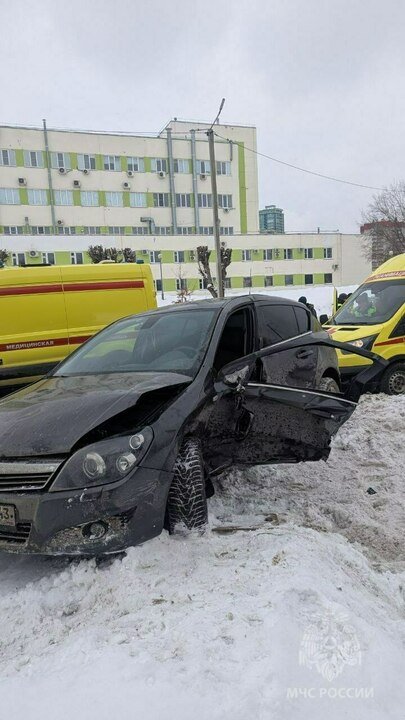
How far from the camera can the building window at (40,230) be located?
5038 centimetres

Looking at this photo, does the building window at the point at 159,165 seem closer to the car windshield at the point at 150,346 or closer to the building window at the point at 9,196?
the building window at the point at 9,196

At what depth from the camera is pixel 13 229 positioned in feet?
165

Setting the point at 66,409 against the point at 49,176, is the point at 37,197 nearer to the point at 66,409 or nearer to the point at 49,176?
the point at 49,176

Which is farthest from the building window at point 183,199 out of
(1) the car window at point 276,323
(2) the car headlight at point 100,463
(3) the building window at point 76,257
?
(2) the car headlight at point 100,463

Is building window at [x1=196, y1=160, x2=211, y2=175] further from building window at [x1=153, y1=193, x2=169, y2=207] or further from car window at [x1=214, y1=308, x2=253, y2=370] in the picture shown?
car window at [x1=214, y1=308, x2=253, y2=370]

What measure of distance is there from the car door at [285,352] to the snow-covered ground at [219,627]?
1.18m

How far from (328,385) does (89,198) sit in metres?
50.7

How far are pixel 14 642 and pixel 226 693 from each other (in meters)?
1.10

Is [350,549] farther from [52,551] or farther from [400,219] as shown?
[400,219]

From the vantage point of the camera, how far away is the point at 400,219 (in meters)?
38.8

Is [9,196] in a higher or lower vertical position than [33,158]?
lower

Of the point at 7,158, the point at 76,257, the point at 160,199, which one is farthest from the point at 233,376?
the point at 160,199

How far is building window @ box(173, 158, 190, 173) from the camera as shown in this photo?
53688 mm

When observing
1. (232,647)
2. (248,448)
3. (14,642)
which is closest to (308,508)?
(248,448)
